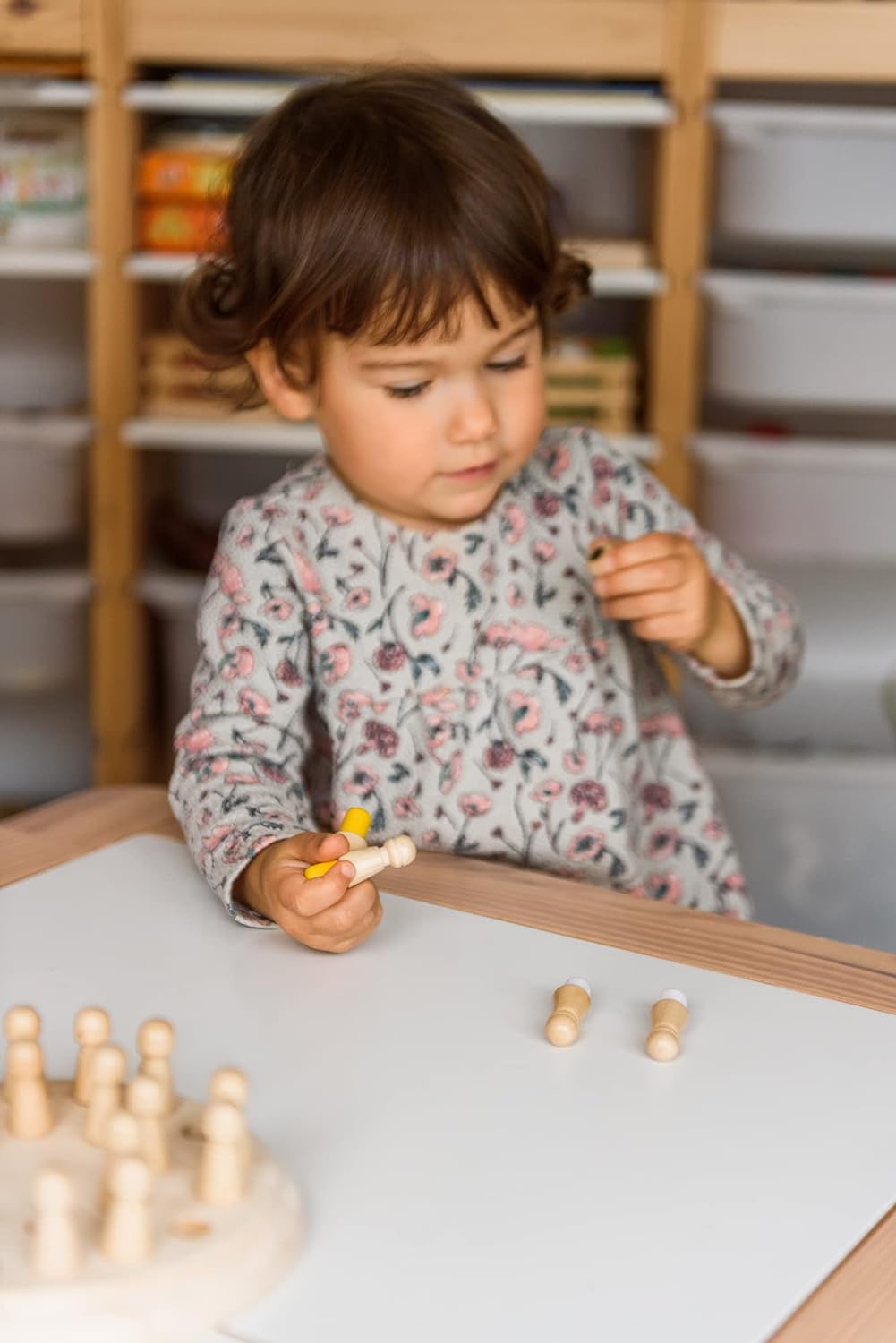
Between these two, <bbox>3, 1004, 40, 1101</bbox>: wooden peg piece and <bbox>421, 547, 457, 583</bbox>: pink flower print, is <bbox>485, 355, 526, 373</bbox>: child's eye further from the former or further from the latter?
<bbox>3, 1004, 40, 1101</bbox>: wooden peg piece

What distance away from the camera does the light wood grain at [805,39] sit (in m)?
1.65

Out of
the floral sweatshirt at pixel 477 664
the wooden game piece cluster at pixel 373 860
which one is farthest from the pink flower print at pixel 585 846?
the wooden game piece cluster at pixel 373 860

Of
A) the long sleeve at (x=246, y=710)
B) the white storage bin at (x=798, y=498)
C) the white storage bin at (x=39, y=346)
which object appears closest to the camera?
the long sleeve at (x=246, y=710)

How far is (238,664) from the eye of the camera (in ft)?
2.82

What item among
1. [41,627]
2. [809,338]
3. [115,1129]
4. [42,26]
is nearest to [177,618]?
[41,627]

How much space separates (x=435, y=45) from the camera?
1.68 metres

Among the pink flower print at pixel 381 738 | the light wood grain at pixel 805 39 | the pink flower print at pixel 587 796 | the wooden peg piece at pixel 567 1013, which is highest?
the light wood grain at pixel 805 39

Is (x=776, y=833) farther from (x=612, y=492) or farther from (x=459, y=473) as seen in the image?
(x=459, y=473)

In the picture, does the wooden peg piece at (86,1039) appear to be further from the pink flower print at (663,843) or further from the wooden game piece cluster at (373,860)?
the pink flower print at (663,843)

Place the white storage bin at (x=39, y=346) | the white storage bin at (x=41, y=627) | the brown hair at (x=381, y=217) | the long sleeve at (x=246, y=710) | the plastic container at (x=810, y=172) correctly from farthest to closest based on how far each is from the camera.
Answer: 1. the white storage bin at (x=39, y=346)
2. the white storage bin at (x=41, y=627)
3. the plastic container at (x=810, y=172)
4. the brown hair at (x=381, y=217)
5. the long sleeve at (x=246, y=710)

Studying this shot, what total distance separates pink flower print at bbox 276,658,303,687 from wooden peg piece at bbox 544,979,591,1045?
0.34 m

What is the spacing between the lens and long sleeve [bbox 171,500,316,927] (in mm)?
720

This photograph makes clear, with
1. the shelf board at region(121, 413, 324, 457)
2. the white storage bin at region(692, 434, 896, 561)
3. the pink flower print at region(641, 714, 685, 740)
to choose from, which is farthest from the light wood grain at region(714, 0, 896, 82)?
the pink flower print at region(641, 714, 685, 740)

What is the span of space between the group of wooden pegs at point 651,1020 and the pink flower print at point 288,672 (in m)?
0.35
